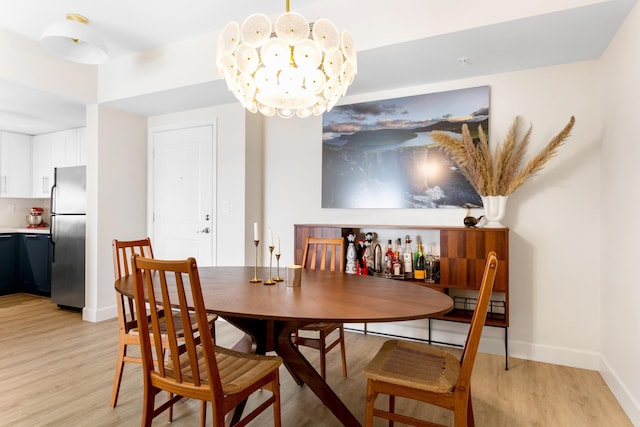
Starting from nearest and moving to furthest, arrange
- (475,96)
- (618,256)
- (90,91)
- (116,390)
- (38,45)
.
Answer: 1. (116,390)
2. (618,256)
3. (475,96)
4. (38,45)
5. (90,91)

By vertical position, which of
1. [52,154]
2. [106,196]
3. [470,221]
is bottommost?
[470,221]

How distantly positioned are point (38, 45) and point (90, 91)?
22.4 inches

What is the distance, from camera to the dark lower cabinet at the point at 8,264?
16.5ft

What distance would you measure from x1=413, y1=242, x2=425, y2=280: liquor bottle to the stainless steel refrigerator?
343 centimetres

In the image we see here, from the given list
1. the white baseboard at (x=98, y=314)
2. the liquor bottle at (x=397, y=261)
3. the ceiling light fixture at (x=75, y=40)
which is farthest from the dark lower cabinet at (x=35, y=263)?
the liquor bottle at (x=397, y=261)

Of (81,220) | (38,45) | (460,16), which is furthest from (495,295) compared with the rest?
(38,45)

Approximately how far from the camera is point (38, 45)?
133 inches

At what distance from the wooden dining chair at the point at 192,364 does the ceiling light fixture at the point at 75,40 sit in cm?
219

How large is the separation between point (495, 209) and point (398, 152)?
963 mm

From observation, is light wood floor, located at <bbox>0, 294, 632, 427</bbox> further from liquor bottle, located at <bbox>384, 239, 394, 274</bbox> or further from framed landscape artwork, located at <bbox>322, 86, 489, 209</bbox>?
framed landscape artwork, located at <bbox>322, 86, 489, 209</bbox>

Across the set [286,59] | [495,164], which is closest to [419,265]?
[495,164]

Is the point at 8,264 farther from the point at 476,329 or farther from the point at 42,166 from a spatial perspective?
the point at 476,329

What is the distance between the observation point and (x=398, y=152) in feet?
11.1

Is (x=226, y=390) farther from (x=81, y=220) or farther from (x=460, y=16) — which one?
(x=81, y=220)
